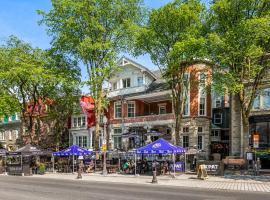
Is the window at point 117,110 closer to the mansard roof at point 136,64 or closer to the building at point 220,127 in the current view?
the mansard roof at point 136,64

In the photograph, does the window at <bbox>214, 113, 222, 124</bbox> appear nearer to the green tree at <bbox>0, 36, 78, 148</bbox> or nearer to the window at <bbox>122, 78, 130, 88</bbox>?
the window at <bbox>122, 78, 130, 88</bbox>

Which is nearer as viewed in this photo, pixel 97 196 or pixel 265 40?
pixel 97 196

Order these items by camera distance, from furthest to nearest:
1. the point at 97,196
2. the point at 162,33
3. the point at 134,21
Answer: the point at 134,21, the point at 162,33, the point at 97,196

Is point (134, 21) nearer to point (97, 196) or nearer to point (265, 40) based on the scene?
point (265, 40)

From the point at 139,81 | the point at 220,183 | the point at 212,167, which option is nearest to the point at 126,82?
the point at 139,81

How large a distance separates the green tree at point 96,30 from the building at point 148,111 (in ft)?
17.2

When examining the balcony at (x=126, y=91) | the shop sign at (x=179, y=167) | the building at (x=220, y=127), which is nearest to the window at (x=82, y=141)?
the balcony at (x=126, y=91)

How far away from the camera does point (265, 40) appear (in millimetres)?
33062

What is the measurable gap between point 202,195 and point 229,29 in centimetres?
1810

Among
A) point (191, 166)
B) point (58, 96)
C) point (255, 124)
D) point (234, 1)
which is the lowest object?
point (191, 166)

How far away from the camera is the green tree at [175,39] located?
36375mm

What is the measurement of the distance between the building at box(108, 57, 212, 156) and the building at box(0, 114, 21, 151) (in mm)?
26688

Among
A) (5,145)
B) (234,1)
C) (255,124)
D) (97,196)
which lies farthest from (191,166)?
(5,145)

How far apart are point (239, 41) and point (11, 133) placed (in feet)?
187
